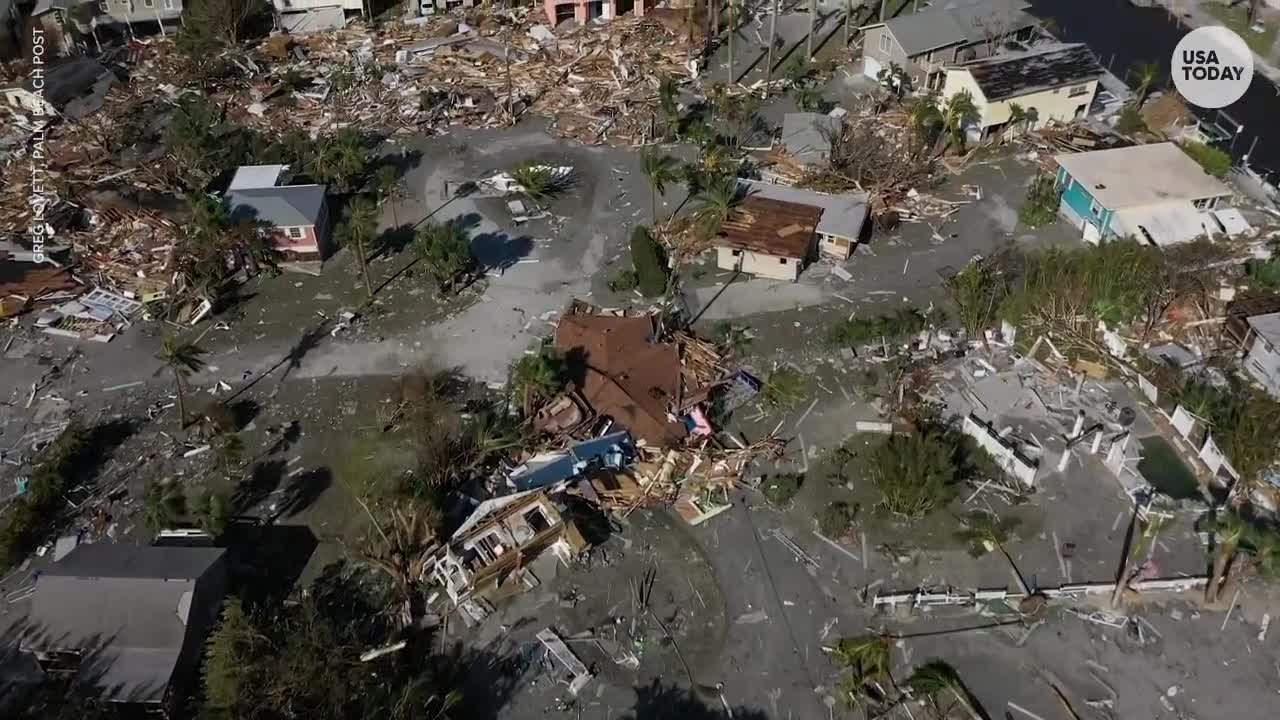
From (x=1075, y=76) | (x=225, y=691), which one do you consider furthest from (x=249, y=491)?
(x=1075, y=76)

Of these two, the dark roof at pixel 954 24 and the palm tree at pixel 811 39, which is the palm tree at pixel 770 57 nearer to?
the palm tree at pixel 811 39

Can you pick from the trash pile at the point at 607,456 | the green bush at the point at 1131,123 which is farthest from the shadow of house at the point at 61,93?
the green bush at the point at 1131,123

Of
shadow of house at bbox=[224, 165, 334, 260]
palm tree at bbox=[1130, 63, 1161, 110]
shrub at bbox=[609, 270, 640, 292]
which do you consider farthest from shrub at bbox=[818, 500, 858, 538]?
palm tree at bbox=[1130, 63, 1161, 110]

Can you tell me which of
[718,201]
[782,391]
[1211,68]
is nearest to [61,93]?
[718,201]

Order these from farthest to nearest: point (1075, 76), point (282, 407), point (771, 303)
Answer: point (1075, 76) → point (771, 303) → point (282, 407)

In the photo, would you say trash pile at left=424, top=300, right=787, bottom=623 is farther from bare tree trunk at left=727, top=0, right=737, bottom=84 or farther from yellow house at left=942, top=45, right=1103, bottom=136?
bare tree trunk at left=727, top=0, right=737, bottom=84

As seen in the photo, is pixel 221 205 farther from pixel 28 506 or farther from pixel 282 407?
pixel 28 506

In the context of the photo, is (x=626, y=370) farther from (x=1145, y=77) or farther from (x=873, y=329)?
(x=1145, y=77)
